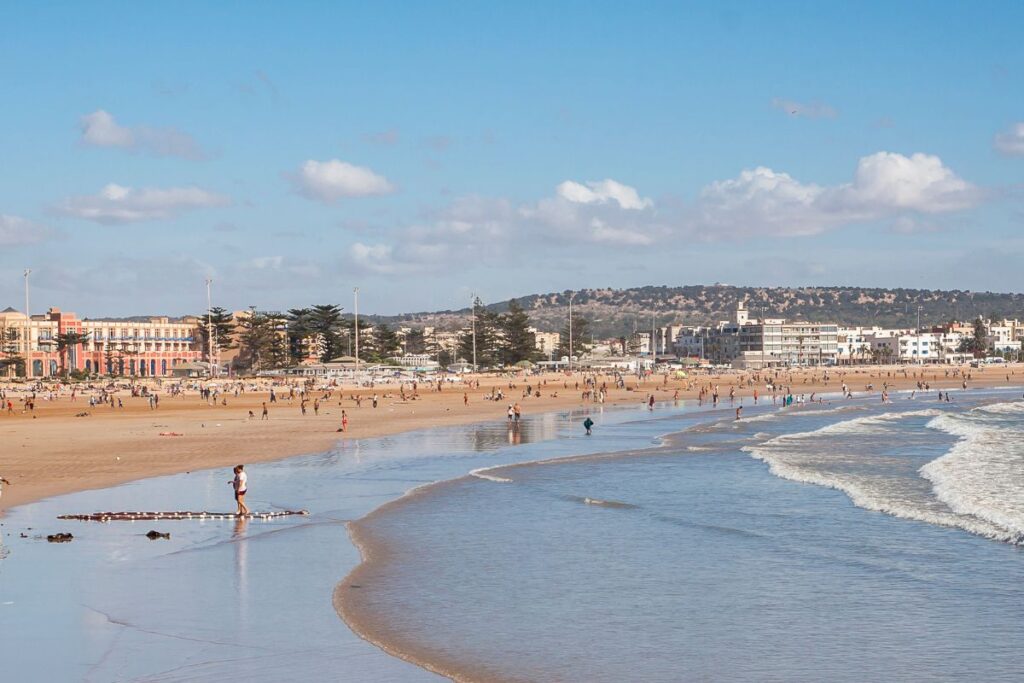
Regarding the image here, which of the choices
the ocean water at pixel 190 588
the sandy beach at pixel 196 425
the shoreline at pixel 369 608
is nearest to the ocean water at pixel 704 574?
the shoreline at pixel 369 608

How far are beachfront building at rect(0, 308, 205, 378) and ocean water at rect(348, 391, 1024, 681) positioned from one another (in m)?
83.4

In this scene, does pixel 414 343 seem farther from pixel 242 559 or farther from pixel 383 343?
pixel 242 559

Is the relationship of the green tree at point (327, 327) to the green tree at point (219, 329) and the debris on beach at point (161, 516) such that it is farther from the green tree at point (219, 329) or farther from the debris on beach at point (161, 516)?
the debris on beach at point (161, 516)

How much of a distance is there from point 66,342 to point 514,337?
1818 inches

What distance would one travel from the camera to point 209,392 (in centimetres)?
6875

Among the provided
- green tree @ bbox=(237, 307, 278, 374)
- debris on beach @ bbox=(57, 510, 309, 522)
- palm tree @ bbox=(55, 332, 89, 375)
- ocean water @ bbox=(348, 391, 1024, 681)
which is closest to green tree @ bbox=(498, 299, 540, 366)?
green tree @ bbox=(237, 307, 278, 374)

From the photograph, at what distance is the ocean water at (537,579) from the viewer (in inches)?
420

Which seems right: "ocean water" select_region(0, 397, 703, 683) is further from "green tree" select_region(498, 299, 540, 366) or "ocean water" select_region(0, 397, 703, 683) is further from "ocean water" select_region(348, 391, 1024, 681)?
"green tree" select_region(498, 299, 540, 366)

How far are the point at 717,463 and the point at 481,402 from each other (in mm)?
35676

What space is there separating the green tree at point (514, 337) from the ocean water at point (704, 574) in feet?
307

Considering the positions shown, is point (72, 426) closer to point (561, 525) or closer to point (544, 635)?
point (561, 525)

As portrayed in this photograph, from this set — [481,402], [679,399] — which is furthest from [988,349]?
[481,402]

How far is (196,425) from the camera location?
44.2 meters

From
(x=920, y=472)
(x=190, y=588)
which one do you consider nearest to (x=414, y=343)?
(x=920, y=472)
